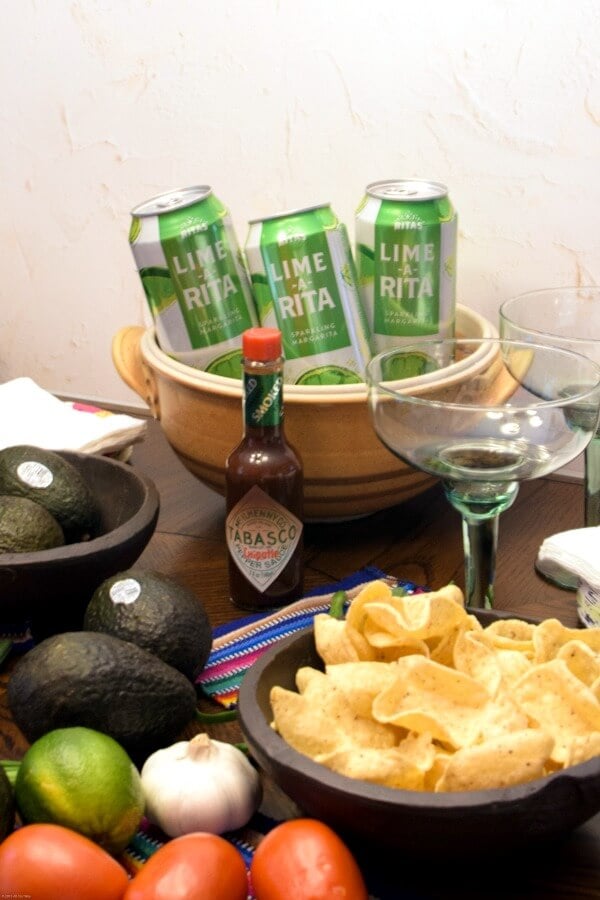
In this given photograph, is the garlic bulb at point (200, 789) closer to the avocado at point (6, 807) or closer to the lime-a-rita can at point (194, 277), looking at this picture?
the avocado at point (6, 807)

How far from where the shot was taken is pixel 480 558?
86cm

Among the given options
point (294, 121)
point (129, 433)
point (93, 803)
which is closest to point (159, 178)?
point (294, 121)

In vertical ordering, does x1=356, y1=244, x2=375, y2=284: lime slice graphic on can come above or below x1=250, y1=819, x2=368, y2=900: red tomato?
above

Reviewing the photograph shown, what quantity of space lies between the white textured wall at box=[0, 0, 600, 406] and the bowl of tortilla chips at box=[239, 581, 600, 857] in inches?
23.5

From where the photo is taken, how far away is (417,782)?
1.88ft

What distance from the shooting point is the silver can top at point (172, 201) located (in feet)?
3.08

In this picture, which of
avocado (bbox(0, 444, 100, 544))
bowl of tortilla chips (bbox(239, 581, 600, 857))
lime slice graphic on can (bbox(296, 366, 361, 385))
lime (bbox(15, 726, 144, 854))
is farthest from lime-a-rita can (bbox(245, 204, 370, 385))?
lime (bbox(15, 726, 144, 854))

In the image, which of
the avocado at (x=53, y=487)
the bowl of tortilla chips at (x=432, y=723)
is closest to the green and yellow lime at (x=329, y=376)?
the avocado at (x=53, y=487)

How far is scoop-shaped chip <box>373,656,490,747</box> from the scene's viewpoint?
597 mm

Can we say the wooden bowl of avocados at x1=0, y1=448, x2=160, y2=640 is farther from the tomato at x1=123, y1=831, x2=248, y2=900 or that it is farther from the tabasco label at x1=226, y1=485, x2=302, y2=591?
the tomato at x1=123, y1=831, x2=248, y2=900

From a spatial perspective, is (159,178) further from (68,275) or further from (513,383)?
(513,383)

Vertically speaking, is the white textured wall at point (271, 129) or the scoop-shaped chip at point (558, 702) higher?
the white textured wall at point (271, 129)

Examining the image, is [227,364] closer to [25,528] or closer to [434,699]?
[25,528]

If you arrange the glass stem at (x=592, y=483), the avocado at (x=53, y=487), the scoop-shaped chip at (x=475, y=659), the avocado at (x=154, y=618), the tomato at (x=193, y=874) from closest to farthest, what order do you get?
1. the tomato at (x=193, y=874)
2. the scoop-shaped chip at (x=475, y=659)
3. the avocado at (x=154, y=618)
4. the avocado at (x=53, y=487)
5. the glass stem at (x=592, y=483)
